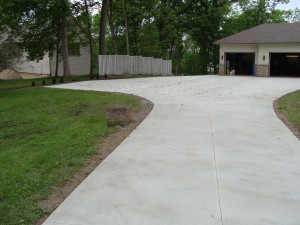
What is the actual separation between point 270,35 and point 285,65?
5.50 m

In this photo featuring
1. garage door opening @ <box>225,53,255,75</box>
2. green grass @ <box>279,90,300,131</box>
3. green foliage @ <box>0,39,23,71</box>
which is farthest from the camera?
garage door opening @ <box>225,53,255,75</box>

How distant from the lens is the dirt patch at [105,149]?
4.78 m

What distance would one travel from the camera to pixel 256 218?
14.0 feet

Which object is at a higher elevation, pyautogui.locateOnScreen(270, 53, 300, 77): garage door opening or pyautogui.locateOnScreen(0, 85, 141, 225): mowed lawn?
pyautogui.locateOnScreen(270, 53, 300, 77): garage door opening

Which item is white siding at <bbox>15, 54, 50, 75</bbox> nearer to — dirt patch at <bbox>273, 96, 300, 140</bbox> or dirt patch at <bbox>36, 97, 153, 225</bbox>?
dirt patch at <bbox>36, 97, 153, 225</bbox>

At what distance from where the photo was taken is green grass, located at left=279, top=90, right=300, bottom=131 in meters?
9.92

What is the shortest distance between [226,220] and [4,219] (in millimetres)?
2550

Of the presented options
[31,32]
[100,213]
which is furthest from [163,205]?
[31,32]

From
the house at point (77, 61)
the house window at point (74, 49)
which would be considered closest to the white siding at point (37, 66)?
the house at point (77, 61)

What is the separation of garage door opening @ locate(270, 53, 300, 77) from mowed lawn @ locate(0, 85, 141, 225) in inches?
1049

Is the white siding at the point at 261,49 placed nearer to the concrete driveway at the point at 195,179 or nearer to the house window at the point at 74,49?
the house window at the point at 74,49

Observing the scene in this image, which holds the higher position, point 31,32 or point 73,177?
point 31,32

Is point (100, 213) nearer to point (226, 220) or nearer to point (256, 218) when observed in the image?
point (226, 220)

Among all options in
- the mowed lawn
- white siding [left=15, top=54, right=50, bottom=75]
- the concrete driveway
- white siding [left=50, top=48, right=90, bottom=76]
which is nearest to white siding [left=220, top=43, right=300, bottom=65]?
white siding [left=50, top=48, right=90, bottom=76]
